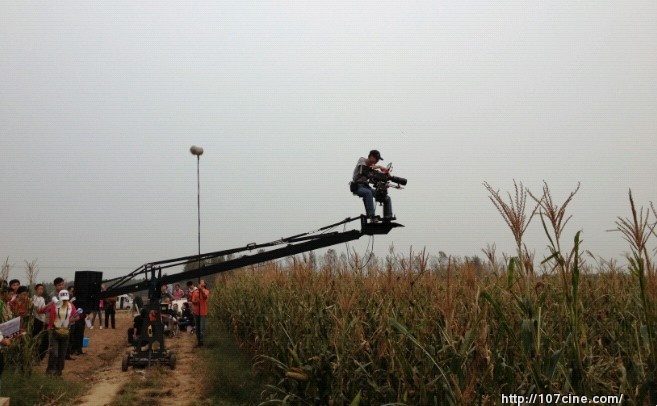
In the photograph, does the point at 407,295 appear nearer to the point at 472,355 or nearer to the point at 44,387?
the point at 472,355

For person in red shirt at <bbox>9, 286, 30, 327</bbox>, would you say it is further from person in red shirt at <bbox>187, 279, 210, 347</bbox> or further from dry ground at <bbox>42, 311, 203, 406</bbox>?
person in red shirt at <bbox>187, 279, 210, 347</bbox>

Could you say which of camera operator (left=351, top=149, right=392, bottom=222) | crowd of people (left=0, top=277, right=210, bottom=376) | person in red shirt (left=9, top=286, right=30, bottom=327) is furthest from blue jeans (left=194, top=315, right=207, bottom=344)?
camera operator (left=351, top=149, right=392, bottom=222)

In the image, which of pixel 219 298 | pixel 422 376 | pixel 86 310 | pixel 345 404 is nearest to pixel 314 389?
pixel 345 404

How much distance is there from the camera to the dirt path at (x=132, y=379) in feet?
26.5

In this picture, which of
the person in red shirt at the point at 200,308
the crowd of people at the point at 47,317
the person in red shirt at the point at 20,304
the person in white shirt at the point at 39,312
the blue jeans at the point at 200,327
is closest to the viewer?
the crowd of people at the point at 47,317

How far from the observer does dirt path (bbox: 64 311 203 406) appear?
8086 mm

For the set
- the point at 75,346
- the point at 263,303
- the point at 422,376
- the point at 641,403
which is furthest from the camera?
the point at 75,346

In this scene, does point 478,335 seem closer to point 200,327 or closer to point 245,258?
point 245,258

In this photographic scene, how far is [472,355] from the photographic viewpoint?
3424 millimetres

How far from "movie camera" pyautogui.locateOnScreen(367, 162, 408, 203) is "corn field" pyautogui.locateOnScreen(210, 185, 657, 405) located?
112 cm

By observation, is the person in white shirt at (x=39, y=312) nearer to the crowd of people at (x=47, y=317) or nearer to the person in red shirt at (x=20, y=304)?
the crowd of people at (x=47, y=317)

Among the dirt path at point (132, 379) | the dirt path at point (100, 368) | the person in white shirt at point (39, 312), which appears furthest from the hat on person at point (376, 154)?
the person in white shirt at point (39, 312)

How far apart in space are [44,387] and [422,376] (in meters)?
7.12

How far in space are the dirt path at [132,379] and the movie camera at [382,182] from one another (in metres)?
4.11
